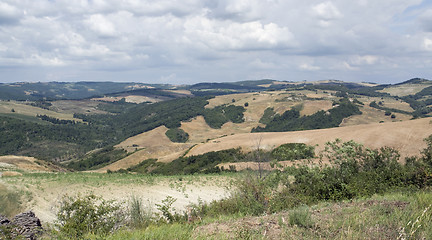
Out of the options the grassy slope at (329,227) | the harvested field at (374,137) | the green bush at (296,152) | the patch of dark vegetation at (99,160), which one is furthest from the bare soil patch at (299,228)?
the patch of dark vegetation at (99,160)

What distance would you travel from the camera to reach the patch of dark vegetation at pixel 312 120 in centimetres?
16843

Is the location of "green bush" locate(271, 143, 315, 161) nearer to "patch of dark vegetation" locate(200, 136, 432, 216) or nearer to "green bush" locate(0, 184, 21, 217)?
"patch of dark vegetation" locate(200, 136, 432, 216)

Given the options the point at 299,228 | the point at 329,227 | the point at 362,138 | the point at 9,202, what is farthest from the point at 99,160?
the point at 329,227

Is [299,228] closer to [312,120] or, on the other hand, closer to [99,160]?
[99,160]

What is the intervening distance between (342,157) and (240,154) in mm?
51854

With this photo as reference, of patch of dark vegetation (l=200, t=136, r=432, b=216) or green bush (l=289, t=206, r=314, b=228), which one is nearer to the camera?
green bush (l=289, t=206, r=314, b=228)

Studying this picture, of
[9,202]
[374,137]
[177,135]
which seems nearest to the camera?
[9,202]

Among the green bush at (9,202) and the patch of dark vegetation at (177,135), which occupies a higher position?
the green bush at (9,202)

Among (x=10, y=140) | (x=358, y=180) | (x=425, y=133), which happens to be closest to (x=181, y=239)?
(x=358, y=180)

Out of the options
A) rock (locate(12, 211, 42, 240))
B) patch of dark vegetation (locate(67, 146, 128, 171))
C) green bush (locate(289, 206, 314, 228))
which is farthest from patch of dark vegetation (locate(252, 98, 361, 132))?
green bush (locate(289, 206, 314, 228))

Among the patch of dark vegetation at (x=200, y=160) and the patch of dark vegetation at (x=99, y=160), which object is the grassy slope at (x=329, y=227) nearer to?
the patch of dark vegetation at (x=200, y=160)

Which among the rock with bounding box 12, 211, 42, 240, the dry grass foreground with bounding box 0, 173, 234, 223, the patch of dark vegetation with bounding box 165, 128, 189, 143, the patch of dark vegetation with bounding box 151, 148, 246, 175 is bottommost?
the patch of dark vegetation with bounding box 165, 128, 189, 143

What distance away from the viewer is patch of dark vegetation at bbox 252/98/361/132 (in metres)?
168

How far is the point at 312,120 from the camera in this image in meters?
177
